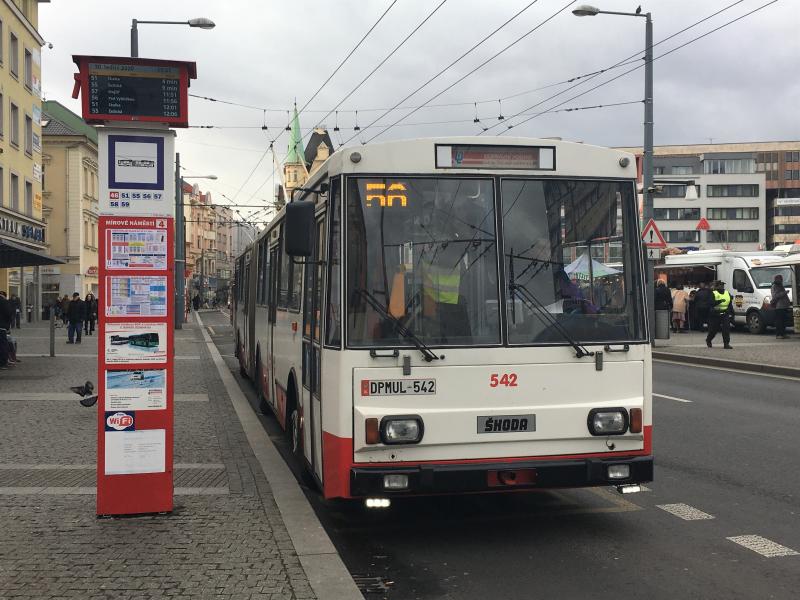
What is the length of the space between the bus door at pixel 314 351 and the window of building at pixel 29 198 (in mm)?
38396

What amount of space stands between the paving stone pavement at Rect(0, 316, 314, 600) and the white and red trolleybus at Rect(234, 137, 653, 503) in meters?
0.78

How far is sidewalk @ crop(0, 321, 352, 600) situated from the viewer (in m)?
4.78

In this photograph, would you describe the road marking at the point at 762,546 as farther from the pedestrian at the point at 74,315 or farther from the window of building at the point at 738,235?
the window of building at the point at 738,235

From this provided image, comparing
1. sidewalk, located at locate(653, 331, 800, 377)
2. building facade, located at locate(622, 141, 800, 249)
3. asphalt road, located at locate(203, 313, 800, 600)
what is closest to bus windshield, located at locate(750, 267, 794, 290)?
sidewalk, located at locate(653, 331, 800, 377)

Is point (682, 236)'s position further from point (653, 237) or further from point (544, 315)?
point (544, 315)

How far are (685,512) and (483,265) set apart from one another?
253 cm

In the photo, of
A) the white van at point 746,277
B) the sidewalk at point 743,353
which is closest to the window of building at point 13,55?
the white van at point 746,277

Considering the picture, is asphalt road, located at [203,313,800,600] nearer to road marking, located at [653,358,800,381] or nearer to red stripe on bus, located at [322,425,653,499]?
red stripe on bus, located at [322,425,653,499]

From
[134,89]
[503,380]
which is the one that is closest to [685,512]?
[503,380]

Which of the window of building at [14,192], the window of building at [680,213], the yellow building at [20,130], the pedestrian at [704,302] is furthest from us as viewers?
the window of building at [680,213]

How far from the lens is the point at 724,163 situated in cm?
10638

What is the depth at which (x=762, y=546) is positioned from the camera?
5.79 metres

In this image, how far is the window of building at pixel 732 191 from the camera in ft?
346

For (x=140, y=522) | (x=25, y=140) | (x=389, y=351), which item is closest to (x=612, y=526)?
(x=389, y=351)
